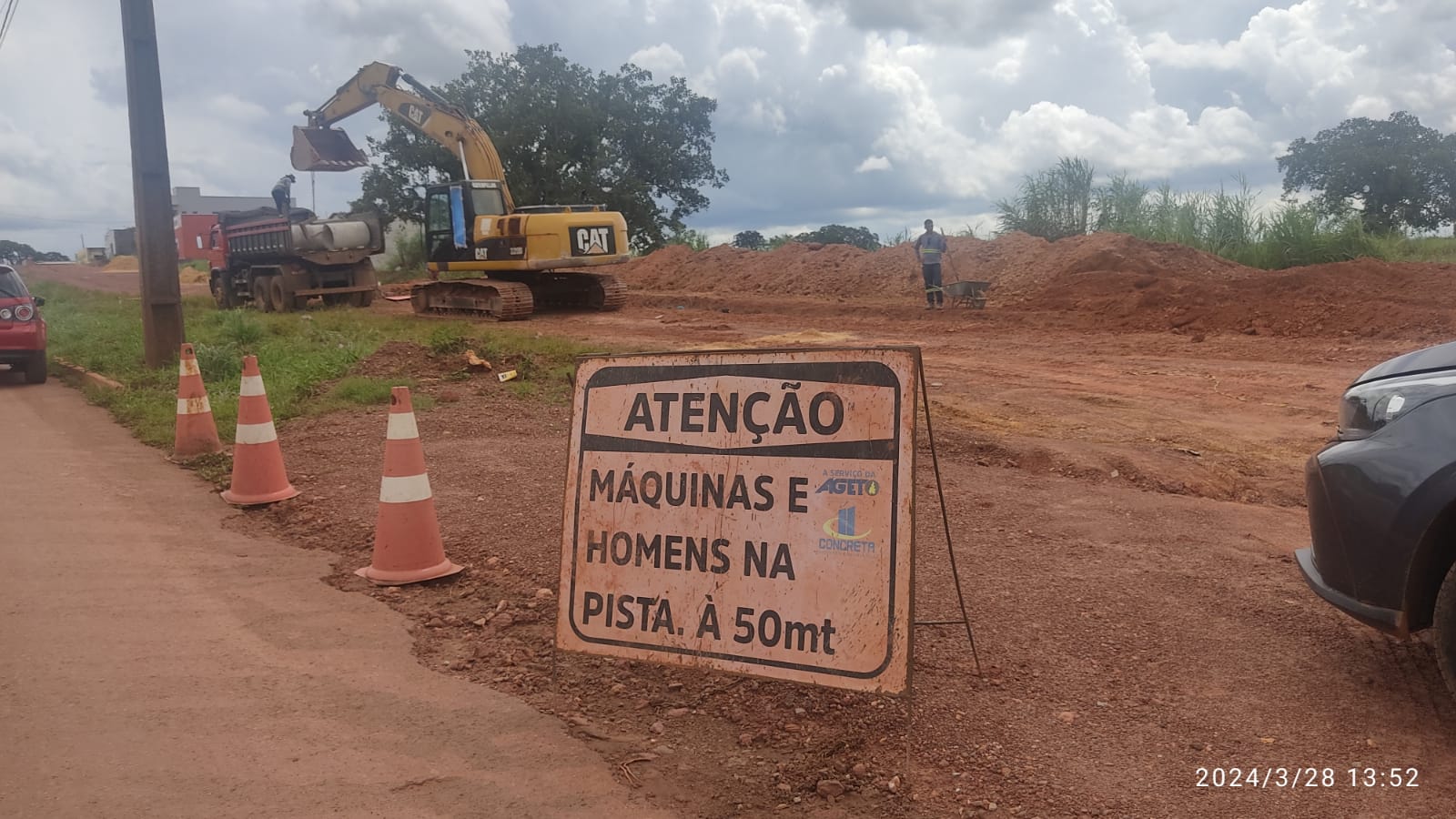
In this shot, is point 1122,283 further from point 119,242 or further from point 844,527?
point 119,242

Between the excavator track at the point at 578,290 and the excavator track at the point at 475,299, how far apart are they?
2.77 feet

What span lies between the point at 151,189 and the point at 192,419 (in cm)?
594

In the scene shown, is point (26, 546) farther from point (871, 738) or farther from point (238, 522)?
point (871, 738)

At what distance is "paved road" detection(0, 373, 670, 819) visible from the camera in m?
3.23

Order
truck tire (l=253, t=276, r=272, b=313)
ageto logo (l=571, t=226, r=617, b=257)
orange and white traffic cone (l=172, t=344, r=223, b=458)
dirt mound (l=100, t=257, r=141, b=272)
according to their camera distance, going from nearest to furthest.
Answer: orange and white traffic cone (l=172, t=344, r=223, b=458)
ageto logo (l=571, t=226, r=617, b=257)
truck tire (l=253, t=276, r=272, b=313)
dirt mound (l=100, t=257, r=141, b=272)

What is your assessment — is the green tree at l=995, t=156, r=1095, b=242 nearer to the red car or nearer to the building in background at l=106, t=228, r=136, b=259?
the red car

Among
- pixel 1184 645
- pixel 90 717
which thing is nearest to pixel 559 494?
pixel 90 717

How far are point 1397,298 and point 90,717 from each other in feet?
57.6

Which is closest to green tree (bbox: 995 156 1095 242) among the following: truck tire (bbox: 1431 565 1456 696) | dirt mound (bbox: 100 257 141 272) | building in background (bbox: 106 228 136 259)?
truck tire (bbox: 1431 565 1456 696)

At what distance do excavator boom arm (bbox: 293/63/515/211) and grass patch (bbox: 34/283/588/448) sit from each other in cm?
362

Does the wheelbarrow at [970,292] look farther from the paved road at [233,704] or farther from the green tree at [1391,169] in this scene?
the green tree at [1391,169]

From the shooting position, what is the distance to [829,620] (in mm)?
3500

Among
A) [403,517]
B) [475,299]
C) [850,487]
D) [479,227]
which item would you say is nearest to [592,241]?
[479,227]

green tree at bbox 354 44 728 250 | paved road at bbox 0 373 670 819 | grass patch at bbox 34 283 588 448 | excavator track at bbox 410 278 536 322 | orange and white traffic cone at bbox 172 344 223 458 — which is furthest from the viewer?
green tree at bbox 354 44 728 250
